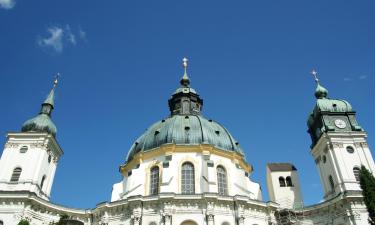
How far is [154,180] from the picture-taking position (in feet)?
119

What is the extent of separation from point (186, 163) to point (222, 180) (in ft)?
13.1

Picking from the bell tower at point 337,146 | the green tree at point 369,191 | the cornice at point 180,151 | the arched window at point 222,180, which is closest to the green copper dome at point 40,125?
the cornice at point 180,151

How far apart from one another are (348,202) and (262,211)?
7917mm

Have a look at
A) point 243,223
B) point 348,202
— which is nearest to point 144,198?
point 243,223

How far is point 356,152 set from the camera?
3809 cm

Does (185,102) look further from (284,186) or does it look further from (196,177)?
(284,186)

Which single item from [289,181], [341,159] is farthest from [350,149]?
[289,181]

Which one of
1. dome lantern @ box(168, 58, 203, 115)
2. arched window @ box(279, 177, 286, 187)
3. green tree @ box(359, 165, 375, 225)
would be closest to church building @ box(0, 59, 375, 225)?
arched window @ box(279, 177, 286, 187)

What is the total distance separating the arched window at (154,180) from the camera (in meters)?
35.5

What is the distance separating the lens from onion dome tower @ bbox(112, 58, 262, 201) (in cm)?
3512

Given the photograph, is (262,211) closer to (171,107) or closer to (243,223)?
(243,223)

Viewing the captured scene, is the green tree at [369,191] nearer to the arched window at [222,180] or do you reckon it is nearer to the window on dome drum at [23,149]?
the arched window at [222,180]

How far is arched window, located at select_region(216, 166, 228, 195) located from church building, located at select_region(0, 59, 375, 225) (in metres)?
0.10

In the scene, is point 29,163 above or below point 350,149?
below
